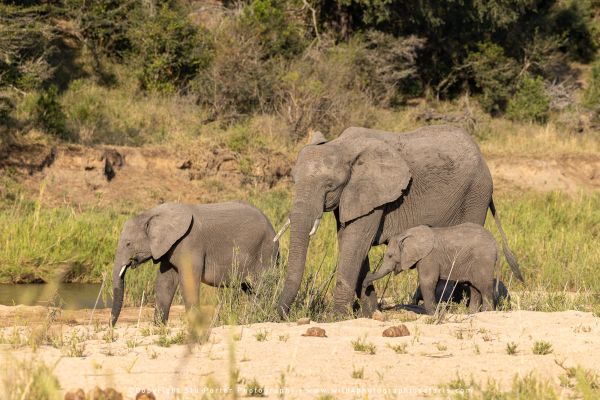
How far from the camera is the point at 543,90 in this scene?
2789 centimetres

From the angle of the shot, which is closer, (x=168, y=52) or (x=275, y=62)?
(x=168, y=52)

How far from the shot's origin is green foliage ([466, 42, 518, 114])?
92.1ft

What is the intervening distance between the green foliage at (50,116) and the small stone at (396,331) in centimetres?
1374

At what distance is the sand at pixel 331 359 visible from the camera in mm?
5699

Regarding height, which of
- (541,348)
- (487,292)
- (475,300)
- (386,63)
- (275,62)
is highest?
(541,348)

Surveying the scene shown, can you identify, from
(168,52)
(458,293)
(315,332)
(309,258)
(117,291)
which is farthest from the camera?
(168,52)

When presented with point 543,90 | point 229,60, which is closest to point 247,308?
point 229,60

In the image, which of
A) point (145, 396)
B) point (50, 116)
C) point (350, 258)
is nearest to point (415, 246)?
point (350, 258)

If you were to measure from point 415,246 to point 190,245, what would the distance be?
6.72 feet

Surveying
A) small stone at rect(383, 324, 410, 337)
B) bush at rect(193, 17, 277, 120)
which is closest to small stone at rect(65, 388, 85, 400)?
small stone at rect(383, 324, 410, 337)

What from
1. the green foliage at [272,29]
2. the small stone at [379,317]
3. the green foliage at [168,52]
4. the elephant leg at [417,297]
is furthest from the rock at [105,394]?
the green foliage at [272,29]

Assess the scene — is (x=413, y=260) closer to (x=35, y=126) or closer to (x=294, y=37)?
(x=35, y=126)

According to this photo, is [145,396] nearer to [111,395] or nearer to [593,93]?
[111,395]

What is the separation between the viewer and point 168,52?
79.4ft
